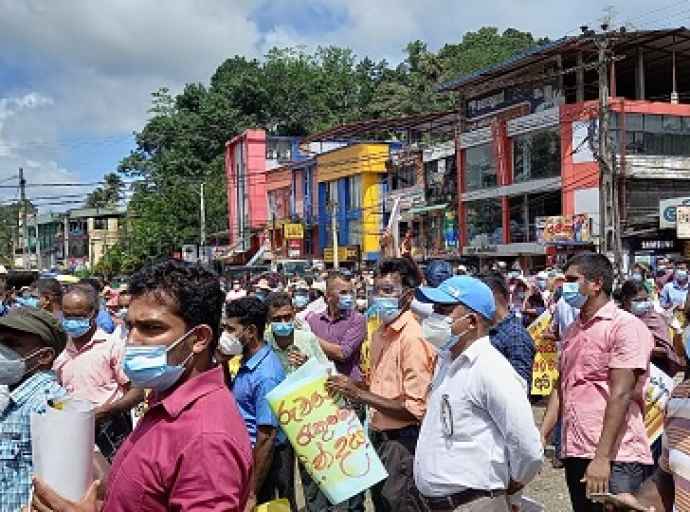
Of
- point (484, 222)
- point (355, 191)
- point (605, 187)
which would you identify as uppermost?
point (355, 191)

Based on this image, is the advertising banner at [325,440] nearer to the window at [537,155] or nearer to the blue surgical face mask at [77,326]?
the blue surgical face mask at [77,326]

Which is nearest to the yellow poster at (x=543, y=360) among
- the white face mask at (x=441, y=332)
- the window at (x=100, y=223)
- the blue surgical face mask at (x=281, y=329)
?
the blue surgical face mask at (x=281, y=329)

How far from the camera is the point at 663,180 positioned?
102 ft

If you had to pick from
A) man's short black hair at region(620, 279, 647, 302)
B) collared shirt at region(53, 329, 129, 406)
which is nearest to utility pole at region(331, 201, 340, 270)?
man's short black hair at region(620, 279, 647, 302)

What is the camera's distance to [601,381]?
14.4ft

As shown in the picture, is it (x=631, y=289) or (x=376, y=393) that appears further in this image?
(x=631, y=289)

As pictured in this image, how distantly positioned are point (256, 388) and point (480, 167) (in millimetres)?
32555

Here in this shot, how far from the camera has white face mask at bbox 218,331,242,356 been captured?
205 inches

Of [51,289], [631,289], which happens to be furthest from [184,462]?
[51,289]

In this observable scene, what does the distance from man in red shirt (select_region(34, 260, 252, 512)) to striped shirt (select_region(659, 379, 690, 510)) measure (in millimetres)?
1329

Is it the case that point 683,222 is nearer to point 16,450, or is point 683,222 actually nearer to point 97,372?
point 97,372

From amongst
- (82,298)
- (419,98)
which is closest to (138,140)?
(419,98)

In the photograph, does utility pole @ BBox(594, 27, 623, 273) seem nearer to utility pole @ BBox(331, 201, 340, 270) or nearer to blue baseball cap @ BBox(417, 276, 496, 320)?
utility pole @ BBox(331, 201, 340, 270)

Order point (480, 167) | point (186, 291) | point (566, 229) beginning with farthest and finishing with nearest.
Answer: point (480, 167), point (566, 229), point (186, 291)
